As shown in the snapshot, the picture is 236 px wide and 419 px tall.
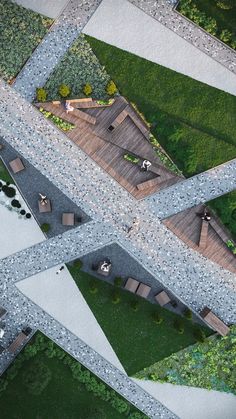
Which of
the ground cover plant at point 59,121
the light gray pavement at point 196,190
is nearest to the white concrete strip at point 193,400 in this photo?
the light gray pavement at point 196,190

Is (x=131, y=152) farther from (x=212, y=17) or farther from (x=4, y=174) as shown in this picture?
(x=212, y=17)

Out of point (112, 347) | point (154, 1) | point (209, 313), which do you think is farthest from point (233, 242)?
point (154, 1)

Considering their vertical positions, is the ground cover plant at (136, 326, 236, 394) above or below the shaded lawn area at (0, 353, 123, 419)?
above

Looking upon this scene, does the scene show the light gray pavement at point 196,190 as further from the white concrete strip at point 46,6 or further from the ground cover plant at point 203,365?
the white concrete strip at point 46,6

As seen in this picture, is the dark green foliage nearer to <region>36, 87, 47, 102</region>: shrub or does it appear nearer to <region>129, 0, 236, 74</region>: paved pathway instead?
<region>36, 87, 47, 102</region>: shrub

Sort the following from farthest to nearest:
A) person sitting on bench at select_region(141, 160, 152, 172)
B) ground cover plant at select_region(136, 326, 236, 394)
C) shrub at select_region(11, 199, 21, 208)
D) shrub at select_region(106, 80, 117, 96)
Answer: ground cover plant at select_region(136, 326, 236, 394) < shrub at select_region(11, 199, 21, 208) < shrub at select_region(106, 80, 117, 96) < person sitting on bench at select_region(141, 160, 152, 172)

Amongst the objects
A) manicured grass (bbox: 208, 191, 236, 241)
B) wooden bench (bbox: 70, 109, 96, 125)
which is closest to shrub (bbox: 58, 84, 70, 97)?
wooden bench (bbox: 70, 109, 96, 125)

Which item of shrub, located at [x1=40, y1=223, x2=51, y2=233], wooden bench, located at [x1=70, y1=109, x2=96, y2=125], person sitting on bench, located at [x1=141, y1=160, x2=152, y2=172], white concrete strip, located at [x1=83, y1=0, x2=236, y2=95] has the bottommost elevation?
shrub, located at [x1=40, y1=223, x2=51, y2=233]
